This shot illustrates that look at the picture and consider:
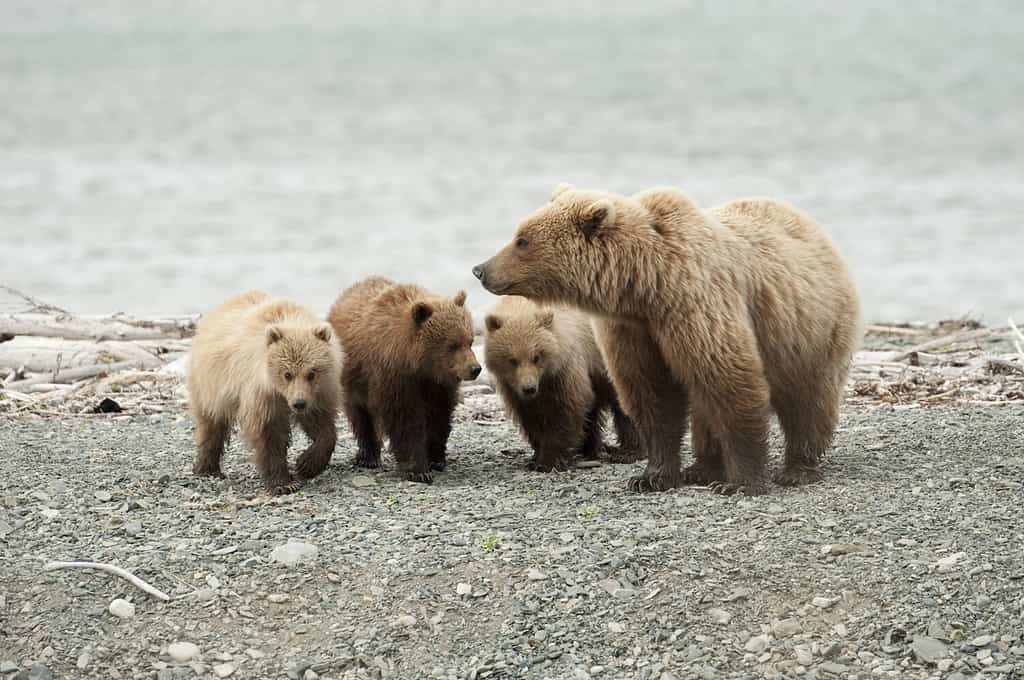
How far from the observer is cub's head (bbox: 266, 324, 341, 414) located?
276 inches

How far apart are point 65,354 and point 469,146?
30607mm

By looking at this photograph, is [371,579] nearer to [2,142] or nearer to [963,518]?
[963,518]

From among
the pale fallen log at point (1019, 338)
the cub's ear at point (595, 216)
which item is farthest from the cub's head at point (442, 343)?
the pale fallen log at point (1019, 338)

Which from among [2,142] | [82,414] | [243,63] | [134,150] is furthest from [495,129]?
[82,414]

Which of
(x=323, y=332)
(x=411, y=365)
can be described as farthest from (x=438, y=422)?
(x=323, y=332)

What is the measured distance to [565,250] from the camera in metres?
6.55

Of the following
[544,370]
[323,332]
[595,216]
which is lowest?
[544,370]

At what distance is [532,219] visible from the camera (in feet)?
21.8

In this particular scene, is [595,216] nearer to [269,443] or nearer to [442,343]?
[442,343]

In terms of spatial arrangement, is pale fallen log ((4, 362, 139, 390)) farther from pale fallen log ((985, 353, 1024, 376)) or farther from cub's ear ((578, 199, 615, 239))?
pale fallen log ((985, 353, 1024, 376))

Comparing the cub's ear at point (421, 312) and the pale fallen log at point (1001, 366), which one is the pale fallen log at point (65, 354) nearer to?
the cub's ear at point (421, 312)

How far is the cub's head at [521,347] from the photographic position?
7.80 meters

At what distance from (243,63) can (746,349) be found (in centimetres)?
6040

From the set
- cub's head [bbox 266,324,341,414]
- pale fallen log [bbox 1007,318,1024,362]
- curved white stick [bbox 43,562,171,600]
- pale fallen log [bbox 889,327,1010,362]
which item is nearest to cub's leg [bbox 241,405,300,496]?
cub's head [bbox 266,324,341,414]
